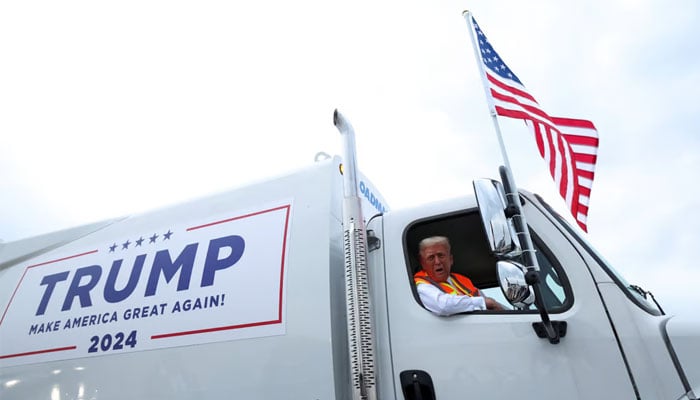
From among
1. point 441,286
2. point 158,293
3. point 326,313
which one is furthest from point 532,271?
point 158,293

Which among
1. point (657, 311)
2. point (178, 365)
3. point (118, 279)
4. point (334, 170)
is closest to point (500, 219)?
point (657, 311)

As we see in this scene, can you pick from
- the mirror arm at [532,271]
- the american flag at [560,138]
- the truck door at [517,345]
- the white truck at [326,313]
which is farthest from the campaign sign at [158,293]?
the american flag at [560,138]

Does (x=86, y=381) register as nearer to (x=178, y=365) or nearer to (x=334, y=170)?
(x=178, y=365)

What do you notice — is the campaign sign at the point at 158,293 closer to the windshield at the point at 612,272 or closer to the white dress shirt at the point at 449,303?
the white dress shirt at the point at 449,303

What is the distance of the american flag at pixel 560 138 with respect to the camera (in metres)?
2.81

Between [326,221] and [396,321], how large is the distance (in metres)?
0.69

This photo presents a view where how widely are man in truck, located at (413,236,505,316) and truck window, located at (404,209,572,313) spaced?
1.9 inches

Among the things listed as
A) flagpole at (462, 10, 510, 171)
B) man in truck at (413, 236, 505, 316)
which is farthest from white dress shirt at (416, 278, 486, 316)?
flagpole at (462, 10, 510, 171)

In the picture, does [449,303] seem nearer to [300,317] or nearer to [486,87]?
[300,317]

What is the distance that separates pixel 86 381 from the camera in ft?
9.30

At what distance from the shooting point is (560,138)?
2.93 meters

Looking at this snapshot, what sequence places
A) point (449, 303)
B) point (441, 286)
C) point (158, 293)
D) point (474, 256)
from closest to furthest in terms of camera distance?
1. point (449, 303)
2. point (441, 286)
3. point (158, 293)
4. point (474, 256)

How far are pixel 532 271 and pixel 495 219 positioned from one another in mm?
280

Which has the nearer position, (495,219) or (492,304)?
(495,219)
